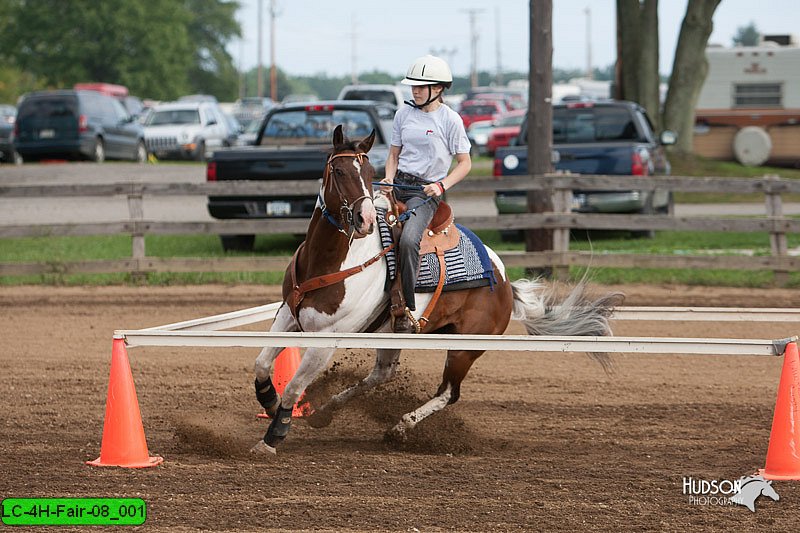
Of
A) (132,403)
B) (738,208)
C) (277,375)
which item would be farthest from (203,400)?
(738,208)

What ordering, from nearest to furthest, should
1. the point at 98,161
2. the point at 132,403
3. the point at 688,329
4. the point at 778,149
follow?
the point at 132,403 → the point at 688,329 → the point at 778,149 → the point at 98,161

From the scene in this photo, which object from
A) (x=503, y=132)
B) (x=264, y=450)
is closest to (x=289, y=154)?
(x=264, y=450)

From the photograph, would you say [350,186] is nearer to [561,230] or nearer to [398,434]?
[398,434]

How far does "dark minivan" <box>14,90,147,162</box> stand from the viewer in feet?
102

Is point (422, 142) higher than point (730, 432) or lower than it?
higher

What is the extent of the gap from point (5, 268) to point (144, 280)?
1.73 metres

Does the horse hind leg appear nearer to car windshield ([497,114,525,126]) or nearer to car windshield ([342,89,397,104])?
car windshield ([342,89,397,104])

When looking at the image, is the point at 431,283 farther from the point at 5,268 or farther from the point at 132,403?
the point at 5,268

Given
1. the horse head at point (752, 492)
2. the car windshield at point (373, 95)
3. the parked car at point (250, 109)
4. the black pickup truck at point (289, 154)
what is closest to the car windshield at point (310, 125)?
the black pickup truck at point (289, 154)

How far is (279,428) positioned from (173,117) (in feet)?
104

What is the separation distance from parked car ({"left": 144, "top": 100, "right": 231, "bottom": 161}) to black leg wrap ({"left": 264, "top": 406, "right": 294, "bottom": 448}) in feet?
96.5

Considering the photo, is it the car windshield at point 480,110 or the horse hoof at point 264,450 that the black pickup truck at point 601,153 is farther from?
the car windshield at point 480,110

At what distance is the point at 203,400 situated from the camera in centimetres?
825

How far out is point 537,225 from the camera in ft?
45.3
